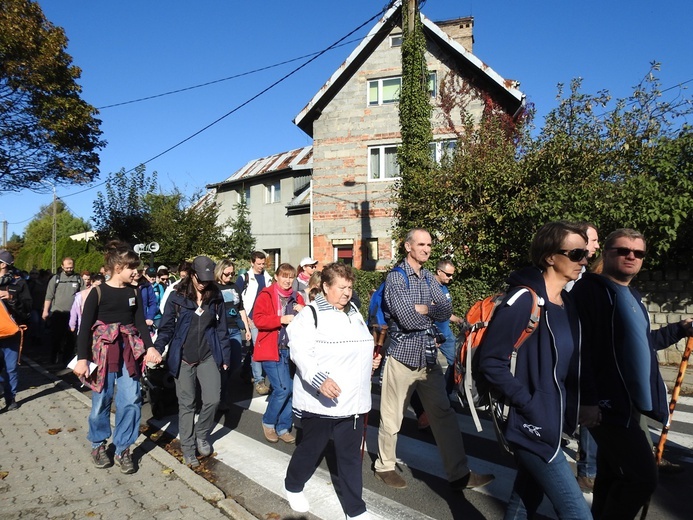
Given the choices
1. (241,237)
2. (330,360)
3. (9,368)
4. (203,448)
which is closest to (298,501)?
(330,360)

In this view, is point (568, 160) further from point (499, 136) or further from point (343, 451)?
point (343, 451)

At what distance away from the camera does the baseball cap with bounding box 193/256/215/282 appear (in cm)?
506

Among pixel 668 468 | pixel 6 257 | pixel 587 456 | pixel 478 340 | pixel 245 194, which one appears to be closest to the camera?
pixel 478 340

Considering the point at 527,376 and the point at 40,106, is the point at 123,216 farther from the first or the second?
the point at 527,376

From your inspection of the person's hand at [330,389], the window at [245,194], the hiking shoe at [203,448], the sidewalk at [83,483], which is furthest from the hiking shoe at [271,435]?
the window at [245,194]

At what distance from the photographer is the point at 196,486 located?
453cm

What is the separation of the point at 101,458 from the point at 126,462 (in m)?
0.29

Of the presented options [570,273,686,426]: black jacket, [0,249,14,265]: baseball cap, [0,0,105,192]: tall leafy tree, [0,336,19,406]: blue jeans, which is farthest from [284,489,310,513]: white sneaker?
[0,0,105,192]: tall leafy tree

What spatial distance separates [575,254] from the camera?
9.27 feet

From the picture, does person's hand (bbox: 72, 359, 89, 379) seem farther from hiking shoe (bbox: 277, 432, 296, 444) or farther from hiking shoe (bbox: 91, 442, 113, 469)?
hiking shoe (bbox: 277, 432, 296, 444)

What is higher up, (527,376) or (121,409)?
(527,376)

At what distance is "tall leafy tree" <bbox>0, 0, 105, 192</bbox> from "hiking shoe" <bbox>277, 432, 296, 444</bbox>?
45.2ft

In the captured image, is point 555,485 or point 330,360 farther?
point 330,360

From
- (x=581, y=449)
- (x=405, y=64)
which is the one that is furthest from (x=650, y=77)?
(x=581, y=449)
